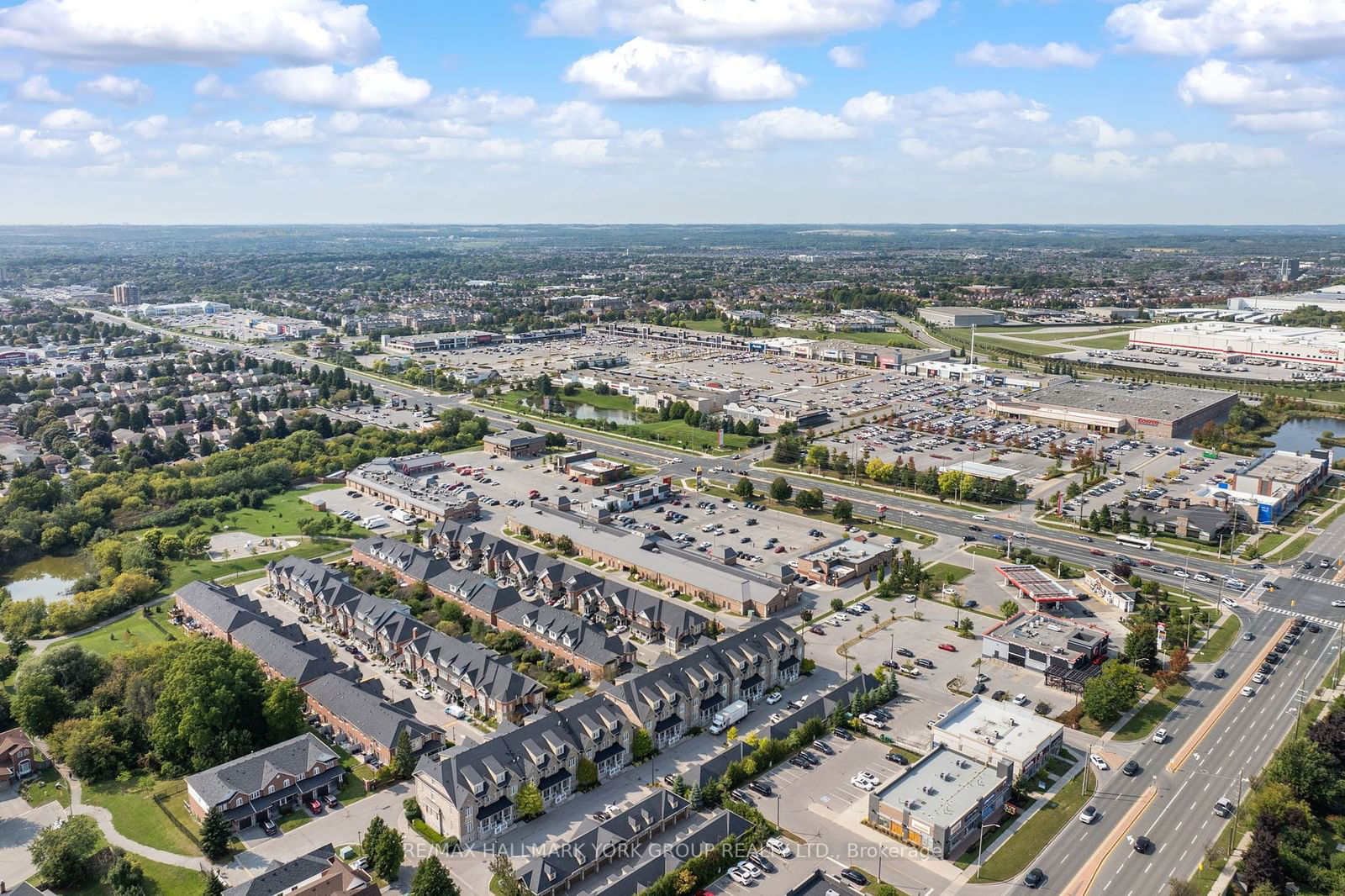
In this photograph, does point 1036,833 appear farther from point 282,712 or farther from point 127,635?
point 127,635

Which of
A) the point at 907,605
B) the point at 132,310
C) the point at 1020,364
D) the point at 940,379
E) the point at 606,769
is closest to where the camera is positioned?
the point at 606,769

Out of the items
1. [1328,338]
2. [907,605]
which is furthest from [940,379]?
[907,605]

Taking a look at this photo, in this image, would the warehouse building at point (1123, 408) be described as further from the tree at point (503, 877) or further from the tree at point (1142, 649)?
the tree at point (503, 877)

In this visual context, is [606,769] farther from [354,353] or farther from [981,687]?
[354,353]

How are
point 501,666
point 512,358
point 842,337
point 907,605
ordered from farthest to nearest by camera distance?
1. point 842,337
2. point 512,358
3. point 907,605
4. point 501,666

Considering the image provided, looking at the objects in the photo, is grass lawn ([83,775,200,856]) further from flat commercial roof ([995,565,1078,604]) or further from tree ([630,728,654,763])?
flat commercial roof ([995,565,1078,604])

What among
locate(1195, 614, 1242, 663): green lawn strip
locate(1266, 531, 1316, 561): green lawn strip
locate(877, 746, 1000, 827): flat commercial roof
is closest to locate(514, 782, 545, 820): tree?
locate(877, 746, 1000, 827): flat commercial roof

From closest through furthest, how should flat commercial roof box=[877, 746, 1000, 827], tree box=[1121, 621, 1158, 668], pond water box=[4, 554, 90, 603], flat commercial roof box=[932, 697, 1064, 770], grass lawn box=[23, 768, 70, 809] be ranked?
flat commercial roof box=[877, 746, 1000, 827], grass lawn box=[23, 768, 70, 809], flat commercial roof box=[932, 697, 1064, 770], tree box=[1121, 621, 1158, 668], pond water box=[4, 554, 90, 603]

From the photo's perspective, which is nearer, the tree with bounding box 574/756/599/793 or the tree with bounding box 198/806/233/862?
the tree with bounding box 198/806/233/862
